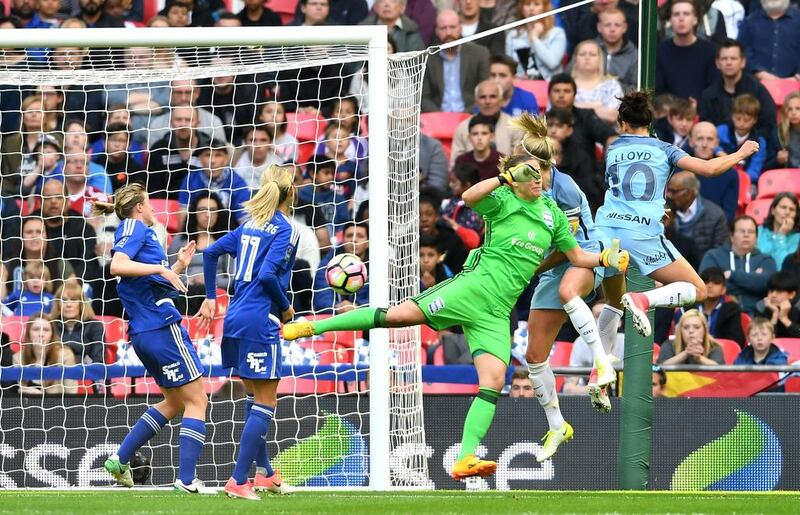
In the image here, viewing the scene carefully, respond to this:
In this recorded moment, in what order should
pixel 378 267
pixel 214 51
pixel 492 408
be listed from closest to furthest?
pixel 492 408, pixel 378 267, pixel 214 51

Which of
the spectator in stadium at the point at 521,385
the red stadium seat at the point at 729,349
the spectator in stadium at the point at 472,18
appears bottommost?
the spectator in stadium at the point at 521,385

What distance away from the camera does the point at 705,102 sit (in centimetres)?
1366

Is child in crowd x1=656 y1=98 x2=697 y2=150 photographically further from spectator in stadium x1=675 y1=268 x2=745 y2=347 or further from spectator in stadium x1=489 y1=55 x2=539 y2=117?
spectator in stadium x1=675 y1=268 x2=745 y2=347

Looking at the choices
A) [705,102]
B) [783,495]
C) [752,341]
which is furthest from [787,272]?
[783,495]

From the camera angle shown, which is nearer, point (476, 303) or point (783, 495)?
point (476, 303)

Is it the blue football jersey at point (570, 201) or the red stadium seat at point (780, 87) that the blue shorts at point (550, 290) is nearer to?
the blue football jersey at point (570, 201)

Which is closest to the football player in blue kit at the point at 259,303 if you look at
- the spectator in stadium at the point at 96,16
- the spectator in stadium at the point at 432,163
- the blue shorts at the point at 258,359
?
the blue shorts at the point at 258,359

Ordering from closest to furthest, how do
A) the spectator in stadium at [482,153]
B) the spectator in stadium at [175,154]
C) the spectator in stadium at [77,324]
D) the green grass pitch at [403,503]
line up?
1. the green grass pitch at [403,503]
2. the spectator in stadium at [77,324]
3. the spectator in stadium at [175,154]
4. the spectator in stadium at [482,153]

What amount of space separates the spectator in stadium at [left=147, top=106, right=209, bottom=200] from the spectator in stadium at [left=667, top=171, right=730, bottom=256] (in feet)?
15.9

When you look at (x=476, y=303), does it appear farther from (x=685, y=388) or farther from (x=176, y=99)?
(x=176, y=99)

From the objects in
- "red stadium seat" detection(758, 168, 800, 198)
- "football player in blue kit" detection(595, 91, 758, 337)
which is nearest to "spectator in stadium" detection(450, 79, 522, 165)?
"red stadium seat" detection(758, 168, 800, 198)

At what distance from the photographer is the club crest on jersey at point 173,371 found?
859 centimetres

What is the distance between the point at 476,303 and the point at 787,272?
5564 millimetres

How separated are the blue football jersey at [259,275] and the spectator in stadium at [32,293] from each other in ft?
12.5
